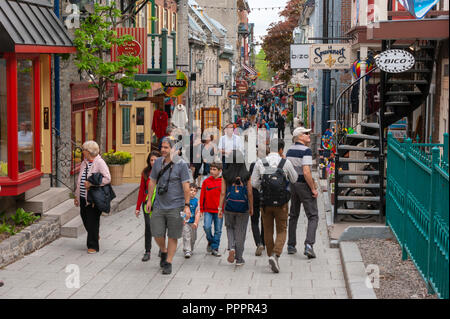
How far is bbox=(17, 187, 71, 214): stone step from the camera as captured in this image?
500 inches

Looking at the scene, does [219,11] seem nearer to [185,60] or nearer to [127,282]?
[185,60]

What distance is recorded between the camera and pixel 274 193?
33.3ft

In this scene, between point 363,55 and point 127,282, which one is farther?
point 363,55

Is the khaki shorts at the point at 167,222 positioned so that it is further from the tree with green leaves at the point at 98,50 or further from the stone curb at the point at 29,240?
the tree with green leaves at the point at 98,50

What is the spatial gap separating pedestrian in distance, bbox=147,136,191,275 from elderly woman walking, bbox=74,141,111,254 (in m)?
1.81

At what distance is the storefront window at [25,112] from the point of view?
12203mm

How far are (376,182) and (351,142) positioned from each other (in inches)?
74.9

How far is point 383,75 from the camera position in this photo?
45.0ft

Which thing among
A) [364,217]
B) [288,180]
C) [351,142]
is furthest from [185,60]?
[288,180]

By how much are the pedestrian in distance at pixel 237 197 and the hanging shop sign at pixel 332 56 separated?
11.3 metres

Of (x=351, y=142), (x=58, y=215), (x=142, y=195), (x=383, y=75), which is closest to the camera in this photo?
(x=142, y=195)

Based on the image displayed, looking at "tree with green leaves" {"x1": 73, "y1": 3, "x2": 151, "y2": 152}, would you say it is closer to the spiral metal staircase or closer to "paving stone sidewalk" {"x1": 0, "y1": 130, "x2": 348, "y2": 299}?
"paving stone sidewalk" {"x1": 0, "y1": 130, "x2": 348, "y2": 299}

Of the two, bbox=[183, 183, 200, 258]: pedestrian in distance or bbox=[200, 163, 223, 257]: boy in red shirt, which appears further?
bbox=[200, 163, 223, 257]: boy in red shirt

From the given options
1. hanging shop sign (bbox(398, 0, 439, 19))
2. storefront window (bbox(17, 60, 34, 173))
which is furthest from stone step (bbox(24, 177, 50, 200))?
hanging shop sign (bbox(398, 0, 439, 19))
